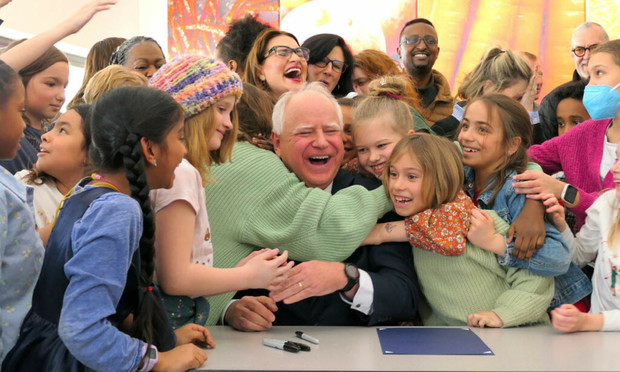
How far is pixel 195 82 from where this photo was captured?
2248 mm

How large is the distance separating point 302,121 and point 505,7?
4.93m

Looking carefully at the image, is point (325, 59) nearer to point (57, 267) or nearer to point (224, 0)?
point (57, 267)

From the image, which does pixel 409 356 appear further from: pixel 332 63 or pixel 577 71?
pixel 577 71

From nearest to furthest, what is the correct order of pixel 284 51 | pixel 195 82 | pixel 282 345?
pixel 282 345 < pixel 195 82 < pixel 284 51

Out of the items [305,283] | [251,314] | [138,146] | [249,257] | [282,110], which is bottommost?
[251,314]

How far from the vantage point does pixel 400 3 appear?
718 centimetres

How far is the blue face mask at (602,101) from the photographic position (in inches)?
120

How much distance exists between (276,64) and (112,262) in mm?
2262

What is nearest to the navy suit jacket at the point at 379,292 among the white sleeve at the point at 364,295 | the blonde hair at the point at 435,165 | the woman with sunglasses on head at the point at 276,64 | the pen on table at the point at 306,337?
the white sleeve at the point at 364,295

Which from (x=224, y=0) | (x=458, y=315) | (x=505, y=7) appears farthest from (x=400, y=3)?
(x=458, y=315)

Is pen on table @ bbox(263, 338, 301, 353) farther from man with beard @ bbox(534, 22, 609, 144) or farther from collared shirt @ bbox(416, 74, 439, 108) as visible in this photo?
collared shirt @ bbox(416, 74, 439, 108)

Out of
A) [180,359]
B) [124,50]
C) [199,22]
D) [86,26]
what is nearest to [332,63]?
[124,50]

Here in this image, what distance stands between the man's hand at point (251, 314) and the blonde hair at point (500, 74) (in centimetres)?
199

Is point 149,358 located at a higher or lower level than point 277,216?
lower
